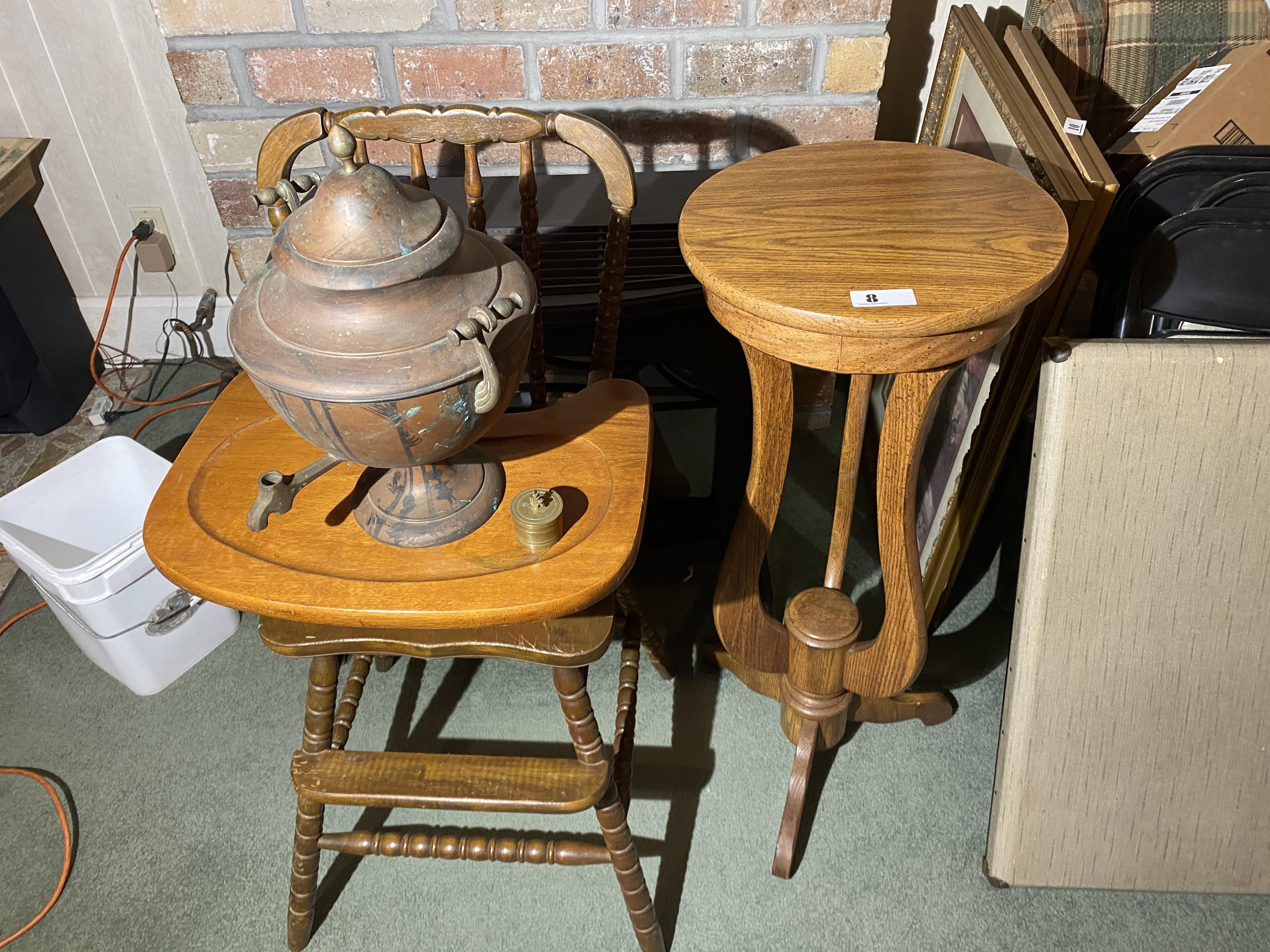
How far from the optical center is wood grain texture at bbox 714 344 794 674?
1084mm

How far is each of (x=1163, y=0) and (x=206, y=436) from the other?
4.95 feet

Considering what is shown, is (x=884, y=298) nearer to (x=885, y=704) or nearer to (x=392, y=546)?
(x=392, y=546)

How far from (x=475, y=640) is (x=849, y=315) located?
51cm

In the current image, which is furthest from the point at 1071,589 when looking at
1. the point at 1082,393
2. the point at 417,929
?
the point at 417,929

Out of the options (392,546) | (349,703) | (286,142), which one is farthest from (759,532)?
(286,142)

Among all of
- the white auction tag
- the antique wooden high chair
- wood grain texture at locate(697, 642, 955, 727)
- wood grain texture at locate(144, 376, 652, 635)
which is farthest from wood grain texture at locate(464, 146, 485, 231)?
wood grain texture at locate(697, 642, 955, 727)

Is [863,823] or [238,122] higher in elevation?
[238,122]

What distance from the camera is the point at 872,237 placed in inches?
38.5

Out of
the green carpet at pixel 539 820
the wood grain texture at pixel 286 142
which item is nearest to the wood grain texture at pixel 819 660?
the green carpet at pixel 539 820

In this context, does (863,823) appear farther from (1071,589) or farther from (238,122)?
(238,122)

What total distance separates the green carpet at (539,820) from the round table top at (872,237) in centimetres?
67

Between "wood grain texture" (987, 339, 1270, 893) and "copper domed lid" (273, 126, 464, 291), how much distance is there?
0.70 m

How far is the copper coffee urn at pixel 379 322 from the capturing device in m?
0.77

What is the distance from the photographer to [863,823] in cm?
137
